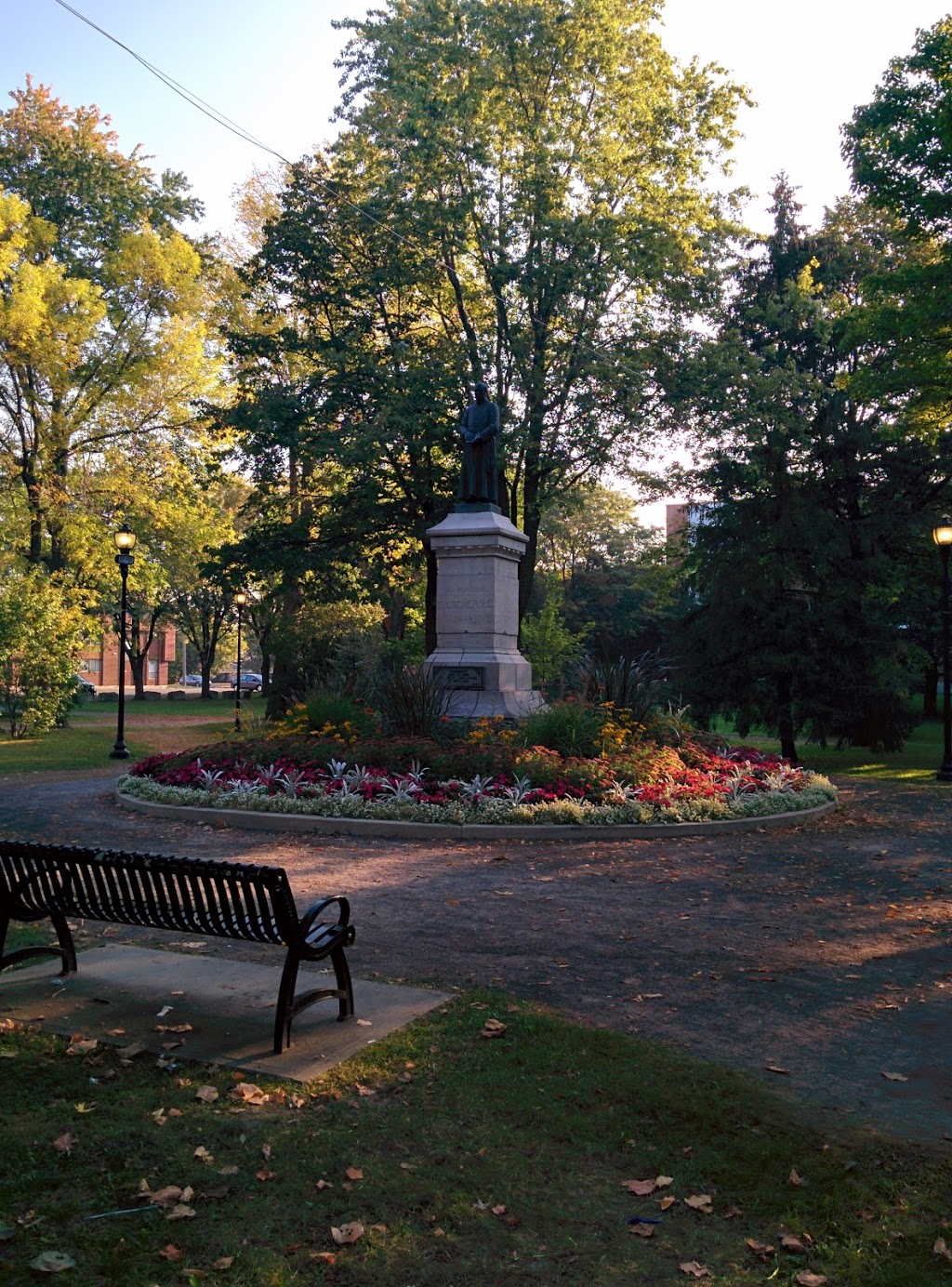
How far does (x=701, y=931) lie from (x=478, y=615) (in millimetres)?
9746

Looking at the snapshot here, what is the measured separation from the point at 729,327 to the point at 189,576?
92.8ft

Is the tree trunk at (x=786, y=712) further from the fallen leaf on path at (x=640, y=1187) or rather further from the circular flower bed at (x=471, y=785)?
the fallen leaf on path at (x=640, y=1187)

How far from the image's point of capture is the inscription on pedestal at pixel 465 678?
15.9 metres

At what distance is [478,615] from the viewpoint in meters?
16.4

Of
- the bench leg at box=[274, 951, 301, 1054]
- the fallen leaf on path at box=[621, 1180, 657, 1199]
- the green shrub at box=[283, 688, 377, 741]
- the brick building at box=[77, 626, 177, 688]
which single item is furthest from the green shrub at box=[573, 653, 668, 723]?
the brick building at box=[77, 626, 177, 688]

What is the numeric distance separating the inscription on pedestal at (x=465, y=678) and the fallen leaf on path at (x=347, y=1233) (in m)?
12.7

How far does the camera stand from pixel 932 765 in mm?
23453

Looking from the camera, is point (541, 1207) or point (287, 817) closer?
point (541, 1207)

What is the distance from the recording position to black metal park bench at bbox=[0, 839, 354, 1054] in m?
4.72

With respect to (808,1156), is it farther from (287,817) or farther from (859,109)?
(859,109)

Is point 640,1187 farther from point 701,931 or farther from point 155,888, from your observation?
point 701,931

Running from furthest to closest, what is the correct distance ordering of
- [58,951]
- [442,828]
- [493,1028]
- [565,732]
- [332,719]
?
[332,719]
[565,732]
[442,828]
[58,951]
[493,1028]

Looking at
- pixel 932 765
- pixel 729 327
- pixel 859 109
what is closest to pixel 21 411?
pixel 729 327

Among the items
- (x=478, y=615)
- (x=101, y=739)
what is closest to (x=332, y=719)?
(x=478, y=615)
